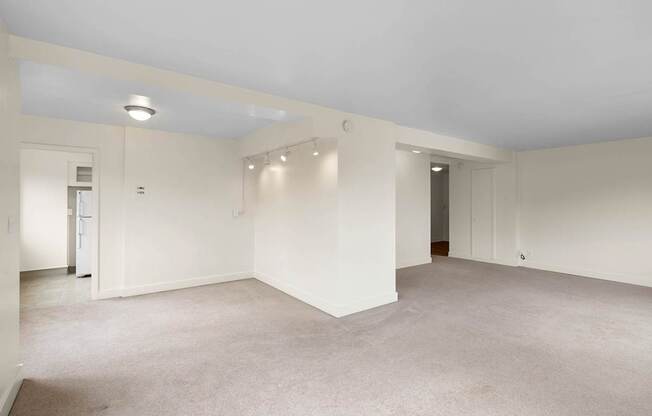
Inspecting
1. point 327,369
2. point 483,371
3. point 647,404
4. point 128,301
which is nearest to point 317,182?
point 327,369

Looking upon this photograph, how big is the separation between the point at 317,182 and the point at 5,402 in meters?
3.27

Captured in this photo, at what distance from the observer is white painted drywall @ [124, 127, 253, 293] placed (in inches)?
182

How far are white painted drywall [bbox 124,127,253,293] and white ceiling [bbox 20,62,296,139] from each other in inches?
18.2

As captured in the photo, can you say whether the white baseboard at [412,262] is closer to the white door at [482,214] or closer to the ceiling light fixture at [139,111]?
the white door at [482,214]

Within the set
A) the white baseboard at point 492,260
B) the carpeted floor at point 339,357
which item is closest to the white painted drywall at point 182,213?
the carpeted floor at point 339,357

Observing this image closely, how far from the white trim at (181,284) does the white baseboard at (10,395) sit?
2.23m

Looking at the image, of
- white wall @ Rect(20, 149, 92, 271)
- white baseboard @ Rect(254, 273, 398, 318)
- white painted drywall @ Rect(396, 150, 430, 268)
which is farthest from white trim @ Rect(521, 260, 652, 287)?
white wall @ Rect(20, 149, 92, 271)

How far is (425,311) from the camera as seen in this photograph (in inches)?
156

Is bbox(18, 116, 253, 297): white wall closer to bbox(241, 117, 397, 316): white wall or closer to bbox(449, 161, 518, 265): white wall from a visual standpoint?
bbox(241, 117, 397, 316): white wall

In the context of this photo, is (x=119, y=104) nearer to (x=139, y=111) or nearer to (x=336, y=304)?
(x=139, y=111)

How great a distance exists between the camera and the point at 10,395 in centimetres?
210

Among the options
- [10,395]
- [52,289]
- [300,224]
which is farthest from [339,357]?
[52,289]

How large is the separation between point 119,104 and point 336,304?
130 inches

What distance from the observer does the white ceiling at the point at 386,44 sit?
1.81 metres
